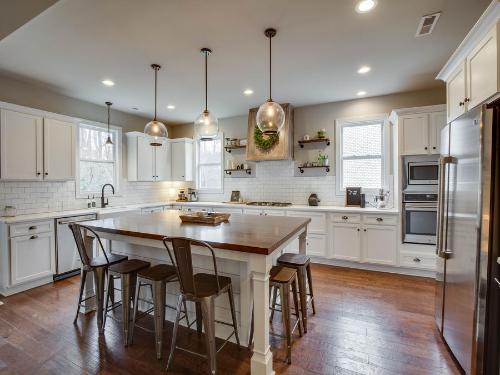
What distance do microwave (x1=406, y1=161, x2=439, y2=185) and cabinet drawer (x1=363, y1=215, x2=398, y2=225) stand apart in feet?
1.85

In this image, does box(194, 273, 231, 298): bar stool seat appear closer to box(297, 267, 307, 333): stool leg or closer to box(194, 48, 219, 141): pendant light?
box(297, 267, 307, 333): stool leg

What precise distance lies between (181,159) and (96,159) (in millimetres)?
1695

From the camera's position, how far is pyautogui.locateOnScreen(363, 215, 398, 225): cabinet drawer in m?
3.78

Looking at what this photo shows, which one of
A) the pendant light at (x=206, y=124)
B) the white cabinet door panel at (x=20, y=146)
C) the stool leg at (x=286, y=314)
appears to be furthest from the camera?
the white cabinet door panel at (x=20, y=146)

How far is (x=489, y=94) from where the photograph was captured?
1.92 meters

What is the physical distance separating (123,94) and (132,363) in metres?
3.77

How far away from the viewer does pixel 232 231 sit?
86.1 inches

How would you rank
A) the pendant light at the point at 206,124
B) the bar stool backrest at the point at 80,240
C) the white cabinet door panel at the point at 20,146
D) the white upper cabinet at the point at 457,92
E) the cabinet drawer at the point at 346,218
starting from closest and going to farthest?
1. the bar stool backrest at the point at 80,240
2. the white upper cabinet at the point at 457,92
3. the pendant light at the point at 206,124
4. the white cabinet door panel at the point at 20,146
5. the cabinet drawer at the point at 346,218

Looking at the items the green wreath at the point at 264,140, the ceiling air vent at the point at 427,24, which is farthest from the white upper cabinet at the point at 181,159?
the ceiling air vent at the point at 427,24

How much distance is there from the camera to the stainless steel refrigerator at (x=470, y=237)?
5.16ft

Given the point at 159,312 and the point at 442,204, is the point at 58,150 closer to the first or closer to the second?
the point at 159,312

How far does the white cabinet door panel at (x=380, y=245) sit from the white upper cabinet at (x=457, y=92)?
1.75 m

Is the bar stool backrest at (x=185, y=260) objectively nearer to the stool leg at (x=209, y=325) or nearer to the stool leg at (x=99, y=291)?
the stool leg at (x=209, y=325)

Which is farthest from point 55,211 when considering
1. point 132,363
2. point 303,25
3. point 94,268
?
point 303,25
